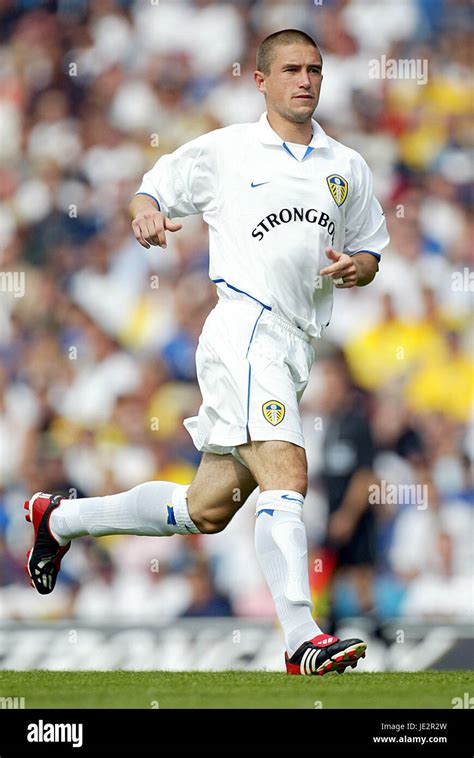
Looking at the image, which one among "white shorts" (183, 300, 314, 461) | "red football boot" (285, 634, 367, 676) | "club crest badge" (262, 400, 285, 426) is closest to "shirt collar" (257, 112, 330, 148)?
"white shorts" (183, 300, 314, 461)

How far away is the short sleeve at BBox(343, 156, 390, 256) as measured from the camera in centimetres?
538

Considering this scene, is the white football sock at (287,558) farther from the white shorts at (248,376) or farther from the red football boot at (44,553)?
the red football boot at (44,553)

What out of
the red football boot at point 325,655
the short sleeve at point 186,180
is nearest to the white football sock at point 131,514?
the red football boot at point 325,655

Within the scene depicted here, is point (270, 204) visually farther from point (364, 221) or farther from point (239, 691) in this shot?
point (239, 691)

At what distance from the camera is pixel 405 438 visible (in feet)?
26.2

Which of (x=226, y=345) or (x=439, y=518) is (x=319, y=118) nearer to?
(x=439, y=518)

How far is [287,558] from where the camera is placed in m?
4.70

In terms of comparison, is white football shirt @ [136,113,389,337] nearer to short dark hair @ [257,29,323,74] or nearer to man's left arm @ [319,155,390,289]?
man's left arm @ [319,155,390,289]

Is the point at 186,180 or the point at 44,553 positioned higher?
the point at 186,180

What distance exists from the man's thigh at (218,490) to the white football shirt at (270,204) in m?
0.61

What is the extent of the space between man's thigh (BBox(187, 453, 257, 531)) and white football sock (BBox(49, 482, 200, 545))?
0.21 feet

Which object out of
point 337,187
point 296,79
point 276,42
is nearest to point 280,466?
point 337,187

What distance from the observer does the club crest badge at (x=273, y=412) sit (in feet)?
15.8

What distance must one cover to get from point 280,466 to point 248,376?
37cm
